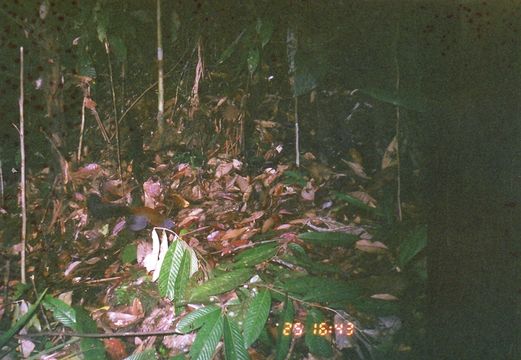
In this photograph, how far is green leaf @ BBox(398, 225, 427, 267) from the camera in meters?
2.11

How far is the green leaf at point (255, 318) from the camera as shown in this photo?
1991 millimetres

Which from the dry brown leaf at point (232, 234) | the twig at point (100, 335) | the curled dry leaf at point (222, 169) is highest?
the curled dry leaf at point (222, 169)

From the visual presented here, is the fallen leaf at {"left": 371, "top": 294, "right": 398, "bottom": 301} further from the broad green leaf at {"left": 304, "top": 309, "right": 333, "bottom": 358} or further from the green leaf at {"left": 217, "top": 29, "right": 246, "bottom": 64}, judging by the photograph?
the green leaf at {"left": 217, "top": 29, "right": 246, "bottom": 64}

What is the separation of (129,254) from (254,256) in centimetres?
34

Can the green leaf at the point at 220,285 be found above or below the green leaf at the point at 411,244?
below

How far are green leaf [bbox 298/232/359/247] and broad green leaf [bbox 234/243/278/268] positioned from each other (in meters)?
0.10

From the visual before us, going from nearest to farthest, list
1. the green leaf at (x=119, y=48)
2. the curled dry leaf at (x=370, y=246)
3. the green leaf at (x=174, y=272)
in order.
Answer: the green leaf at (x=119, y=48) → the green leaf at (x=174, y=272) → the curled dry leaf at (x=370, y=246)

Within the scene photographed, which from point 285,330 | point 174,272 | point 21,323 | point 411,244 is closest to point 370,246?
point 411,244

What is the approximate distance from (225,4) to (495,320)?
130cm

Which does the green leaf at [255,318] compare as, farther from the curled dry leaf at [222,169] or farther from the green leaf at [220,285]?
the curled dry leaf at [222,169]

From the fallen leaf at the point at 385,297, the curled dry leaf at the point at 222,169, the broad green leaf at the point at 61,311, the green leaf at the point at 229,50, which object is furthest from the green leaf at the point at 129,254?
the fallen leaf at the point at 385,297

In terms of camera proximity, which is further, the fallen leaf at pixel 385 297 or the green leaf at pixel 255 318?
the fallen leaf at pixel 385 297
